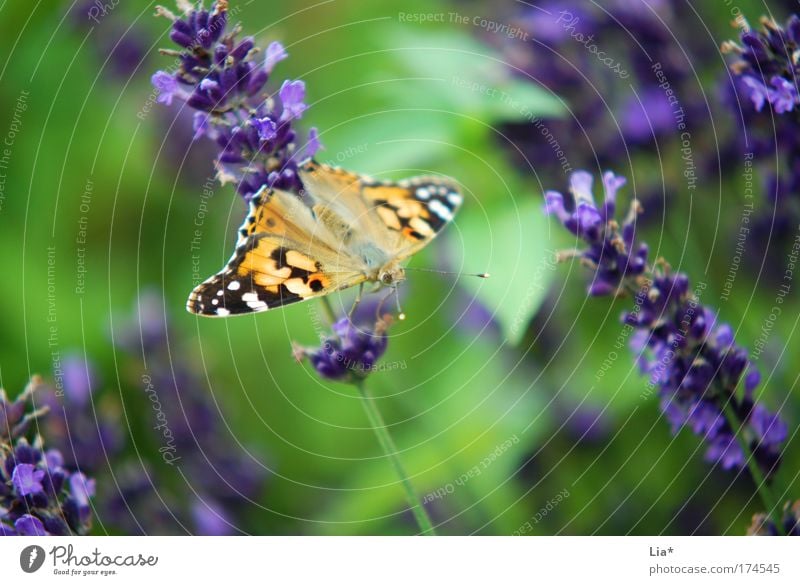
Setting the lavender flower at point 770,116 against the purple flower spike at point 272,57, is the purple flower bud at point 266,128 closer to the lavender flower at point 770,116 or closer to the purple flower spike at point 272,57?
the purple flower spike at point 272,57

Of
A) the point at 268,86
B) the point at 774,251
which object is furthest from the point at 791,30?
the point at 268,86

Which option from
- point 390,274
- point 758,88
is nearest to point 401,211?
point 390,274

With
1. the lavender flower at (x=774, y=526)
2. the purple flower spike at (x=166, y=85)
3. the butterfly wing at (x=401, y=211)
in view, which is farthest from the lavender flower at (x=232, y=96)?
the lavender flower at (x=774, y=526)

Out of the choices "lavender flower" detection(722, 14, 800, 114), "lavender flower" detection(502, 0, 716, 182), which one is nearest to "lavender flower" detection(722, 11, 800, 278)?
"lavender flower" detection(722, 14, 800, 114)

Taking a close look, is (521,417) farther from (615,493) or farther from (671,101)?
(671,101)

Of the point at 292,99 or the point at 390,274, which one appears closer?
the point at 292,99

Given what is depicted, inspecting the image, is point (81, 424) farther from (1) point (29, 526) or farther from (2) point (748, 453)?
(2) point (748, 453)
